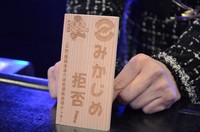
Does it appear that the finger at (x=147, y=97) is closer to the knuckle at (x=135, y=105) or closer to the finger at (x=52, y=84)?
the knuckle at (x=135, y=105)

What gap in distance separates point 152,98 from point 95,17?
176mm

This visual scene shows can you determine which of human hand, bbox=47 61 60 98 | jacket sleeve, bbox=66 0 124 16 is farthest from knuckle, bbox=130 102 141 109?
jacket sleeve, bbox=66 0 124 16

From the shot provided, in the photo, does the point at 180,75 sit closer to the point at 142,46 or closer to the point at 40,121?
the point at 40,121

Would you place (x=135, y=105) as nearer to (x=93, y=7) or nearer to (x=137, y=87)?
(x=137, y=87)

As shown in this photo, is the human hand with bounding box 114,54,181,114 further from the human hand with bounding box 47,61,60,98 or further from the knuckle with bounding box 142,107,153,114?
the human hand with bounding box 47,61,60,98

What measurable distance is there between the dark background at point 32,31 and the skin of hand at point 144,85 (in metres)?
1.43

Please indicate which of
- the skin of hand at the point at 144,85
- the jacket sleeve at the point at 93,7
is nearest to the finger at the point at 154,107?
the skin of hand at the point at 144,85

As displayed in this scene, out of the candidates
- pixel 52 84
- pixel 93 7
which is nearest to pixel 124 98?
pixel 52 84

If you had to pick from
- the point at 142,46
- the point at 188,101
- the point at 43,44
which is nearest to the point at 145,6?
the point at 142,46

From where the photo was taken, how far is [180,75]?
0.66 meters

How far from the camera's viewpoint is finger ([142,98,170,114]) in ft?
2.03

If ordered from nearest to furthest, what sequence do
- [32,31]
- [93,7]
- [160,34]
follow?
[93,7]
[160,34]
[32,31]

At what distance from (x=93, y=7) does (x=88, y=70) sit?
416mm

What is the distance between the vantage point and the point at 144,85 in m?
0.60
